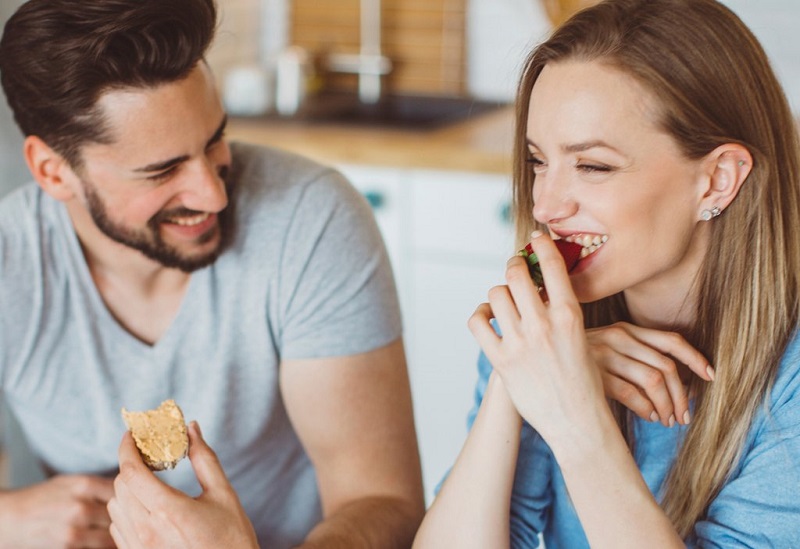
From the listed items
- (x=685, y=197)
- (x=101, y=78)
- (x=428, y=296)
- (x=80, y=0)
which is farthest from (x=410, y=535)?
(x=428, y=296)

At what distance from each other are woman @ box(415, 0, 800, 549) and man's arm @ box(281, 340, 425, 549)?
0.20 m

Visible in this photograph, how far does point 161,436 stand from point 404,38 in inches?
90.7

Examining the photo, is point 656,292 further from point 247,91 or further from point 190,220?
point 247,91

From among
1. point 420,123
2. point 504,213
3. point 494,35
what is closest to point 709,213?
point 504,213

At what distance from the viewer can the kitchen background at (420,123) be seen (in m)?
2.49

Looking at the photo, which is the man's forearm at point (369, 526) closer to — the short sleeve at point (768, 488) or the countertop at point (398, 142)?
the short sleeve at point (768, 488)

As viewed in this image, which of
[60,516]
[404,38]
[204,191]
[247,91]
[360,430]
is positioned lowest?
[60,516]

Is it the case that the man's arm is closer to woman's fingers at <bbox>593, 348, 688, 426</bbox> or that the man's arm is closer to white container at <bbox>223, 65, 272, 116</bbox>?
woman's fingers at <bbox>593, 348, 688, 426</bbox>

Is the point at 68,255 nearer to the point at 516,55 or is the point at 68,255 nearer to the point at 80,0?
the point at 80,0

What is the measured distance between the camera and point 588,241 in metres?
1.08

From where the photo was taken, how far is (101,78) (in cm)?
131

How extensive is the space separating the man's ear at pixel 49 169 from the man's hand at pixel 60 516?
42cm

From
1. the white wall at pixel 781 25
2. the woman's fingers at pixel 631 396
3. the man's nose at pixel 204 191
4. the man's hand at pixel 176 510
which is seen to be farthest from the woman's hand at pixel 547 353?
the white wall at pixel 781 25

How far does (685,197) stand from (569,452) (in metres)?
0.32
